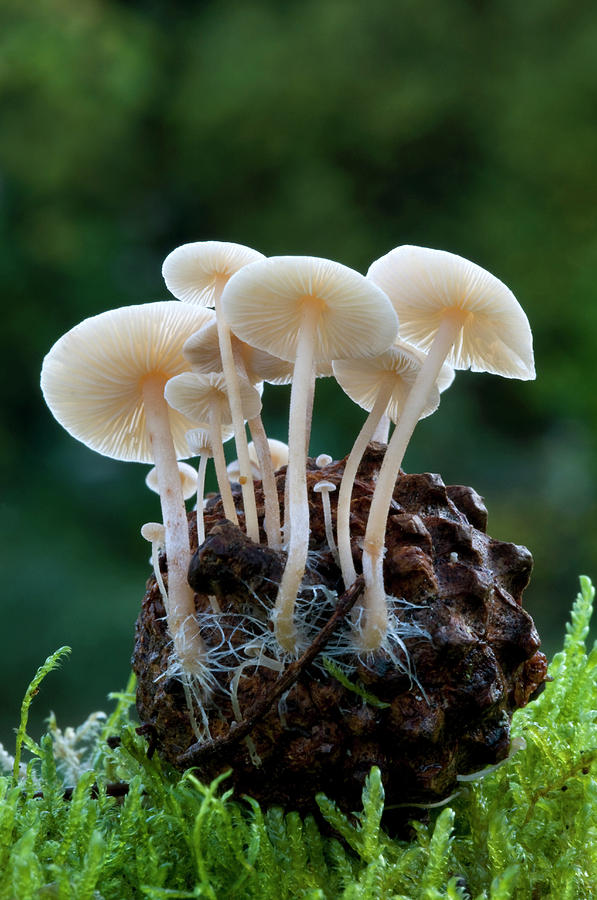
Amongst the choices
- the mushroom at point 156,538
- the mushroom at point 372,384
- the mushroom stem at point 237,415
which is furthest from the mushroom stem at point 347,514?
the mushroom at point 156,538

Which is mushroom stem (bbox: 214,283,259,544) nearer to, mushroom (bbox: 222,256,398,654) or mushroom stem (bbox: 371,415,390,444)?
mushroom (bbox: 222,256,398,654)

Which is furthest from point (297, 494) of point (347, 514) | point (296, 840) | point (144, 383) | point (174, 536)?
point (296, 840)

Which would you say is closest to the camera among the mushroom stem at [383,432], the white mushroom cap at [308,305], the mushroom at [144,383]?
the white mushroom cap at [308,305]


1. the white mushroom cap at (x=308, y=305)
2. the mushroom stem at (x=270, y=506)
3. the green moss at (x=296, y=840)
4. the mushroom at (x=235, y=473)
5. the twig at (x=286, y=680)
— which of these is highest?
the white mushroom cap at (x=308, y=305)

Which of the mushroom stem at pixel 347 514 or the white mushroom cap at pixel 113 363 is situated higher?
the white mushroom cap at pixel 113 363

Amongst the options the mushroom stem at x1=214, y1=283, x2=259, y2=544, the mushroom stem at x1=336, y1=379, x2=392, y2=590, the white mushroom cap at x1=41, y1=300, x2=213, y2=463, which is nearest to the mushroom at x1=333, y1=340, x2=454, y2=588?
the mushroom stem at x1=336, y1=379, x2=392, y2=590

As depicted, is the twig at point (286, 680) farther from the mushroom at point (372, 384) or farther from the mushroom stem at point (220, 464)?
the mushroom stem at point (220, 464)

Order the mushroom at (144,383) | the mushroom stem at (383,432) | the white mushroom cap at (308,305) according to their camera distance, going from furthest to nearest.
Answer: the mushroom stem at (383,432), the mushroom at (144,383), the white mushroom cap at (308,305)
